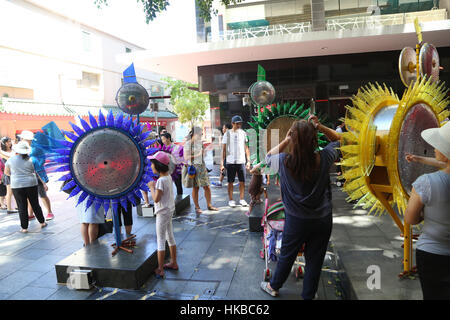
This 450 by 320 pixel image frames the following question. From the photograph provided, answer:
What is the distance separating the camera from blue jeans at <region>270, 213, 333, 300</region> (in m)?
2.68

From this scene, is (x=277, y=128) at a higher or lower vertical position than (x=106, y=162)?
higher

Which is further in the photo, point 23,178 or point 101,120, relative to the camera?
point 23,178

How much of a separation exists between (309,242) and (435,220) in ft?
3.33

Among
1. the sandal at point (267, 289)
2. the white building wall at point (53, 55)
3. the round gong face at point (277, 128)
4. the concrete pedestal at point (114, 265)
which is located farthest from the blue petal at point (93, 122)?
the white building wall at point (53, 55)

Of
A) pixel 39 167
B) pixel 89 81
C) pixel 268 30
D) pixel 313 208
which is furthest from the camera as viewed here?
pixel 89 81

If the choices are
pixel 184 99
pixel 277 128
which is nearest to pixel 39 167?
pixel 277 128

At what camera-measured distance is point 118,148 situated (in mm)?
3510

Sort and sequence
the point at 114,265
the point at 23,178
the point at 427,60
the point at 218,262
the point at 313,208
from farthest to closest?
the point at 23,178 → the point at 218,262 → the point at 427,60 → the point at 114,265 → the point at 313,208

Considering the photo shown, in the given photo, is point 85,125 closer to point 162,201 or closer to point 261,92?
point 162,201

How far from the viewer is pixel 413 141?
280 centimetres

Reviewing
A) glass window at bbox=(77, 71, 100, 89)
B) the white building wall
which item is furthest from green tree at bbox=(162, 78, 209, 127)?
glass window at bbox=(77, 71, 100, 89)

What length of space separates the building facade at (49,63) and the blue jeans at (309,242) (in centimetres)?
952

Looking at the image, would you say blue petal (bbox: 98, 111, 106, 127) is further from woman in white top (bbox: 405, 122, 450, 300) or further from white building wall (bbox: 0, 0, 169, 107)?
white building wall (bbox: 0, 0, 169, 107)

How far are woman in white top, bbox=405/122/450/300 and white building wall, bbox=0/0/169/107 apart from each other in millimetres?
17472
